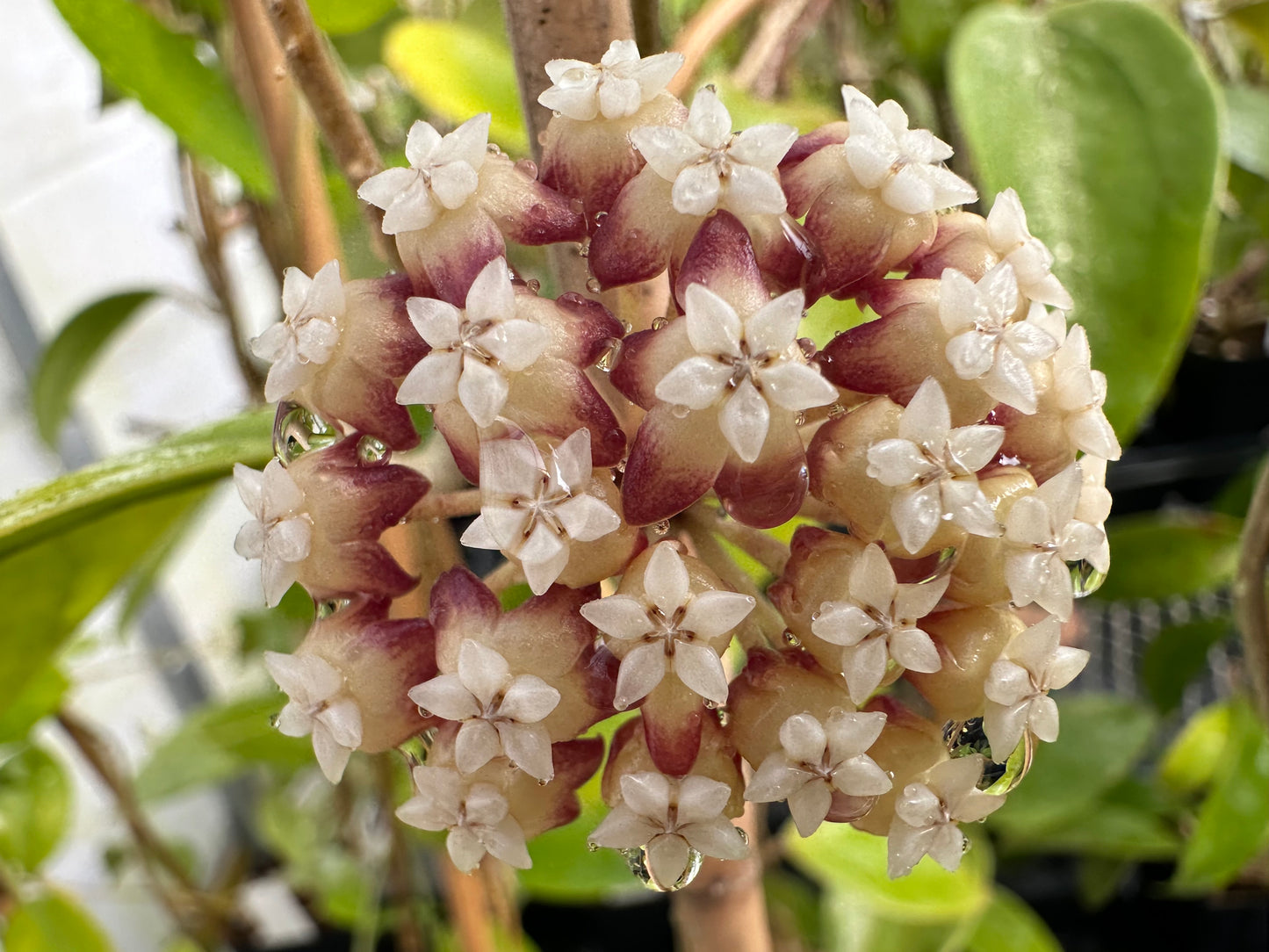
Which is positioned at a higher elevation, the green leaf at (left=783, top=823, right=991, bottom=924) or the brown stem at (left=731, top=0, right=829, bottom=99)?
the brown stem at (left=731, top=0, right=829, bottom=99)

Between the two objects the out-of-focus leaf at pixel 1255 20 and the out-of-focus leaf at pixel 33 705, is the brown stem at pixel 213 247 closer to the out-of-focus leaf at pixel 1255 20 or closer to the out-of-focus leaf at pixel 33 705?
the out-of-focus leaf at pixel 33 705

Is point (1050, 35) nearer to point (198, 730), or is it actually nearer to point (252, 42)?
point (252, 42)

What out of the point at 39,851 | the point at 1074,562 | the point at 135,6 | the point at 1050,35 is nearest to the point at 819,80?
the point at 1050,35

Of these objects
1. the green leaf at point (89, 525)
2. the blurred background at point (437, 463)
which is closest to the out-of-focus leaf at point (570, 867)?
the blurred background at point (437, 463)

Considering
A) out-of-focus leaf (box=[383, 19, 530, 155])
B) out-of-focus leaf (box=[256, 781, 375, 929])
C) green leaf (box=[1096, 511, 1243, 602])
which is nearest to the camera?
out-of-focus leaf (box=[383, 19, 530, 155])

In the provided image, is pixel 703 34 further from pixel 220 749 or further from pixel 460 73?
pixel 220 749

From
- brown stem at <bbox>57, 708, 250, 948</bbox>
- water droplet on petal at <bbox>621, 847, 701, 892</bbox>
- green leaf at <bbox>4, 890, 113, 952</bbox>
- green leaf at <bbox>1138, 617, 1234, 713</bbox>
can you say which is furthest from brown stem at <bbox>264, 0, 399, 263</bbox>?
green leaf at <bbox>1138, 617, 1234, 713</bbox>

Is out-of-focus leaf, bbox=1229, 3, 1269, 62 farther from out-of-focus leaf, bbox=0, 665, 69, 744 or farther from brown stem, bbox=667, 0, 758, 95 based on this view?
out-of-focus leaf, bbox=0, 665, 69, 744
